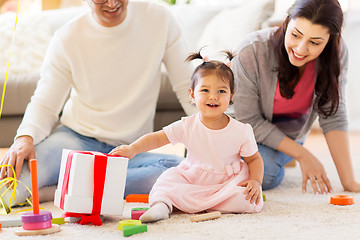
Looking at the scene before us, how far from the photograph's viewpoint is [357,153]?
2.63 metres

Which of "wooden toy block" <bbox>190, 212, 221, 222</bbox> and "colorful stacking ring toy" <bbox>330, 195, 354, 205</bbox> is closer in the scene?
"wooden toy block" <bbox>190, 212, 221, 222</bbox>

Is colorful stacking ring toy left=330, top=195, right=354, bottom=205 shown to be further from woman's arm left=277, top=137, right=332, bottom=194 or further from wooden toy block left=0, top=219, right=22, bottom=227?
wooden toy block left=0, top=219, right=22, bottom=227

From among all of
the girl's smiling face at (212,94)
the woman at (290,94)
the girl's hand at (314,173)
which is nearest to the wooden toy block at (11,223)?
the girl's smiling face at (212,94)

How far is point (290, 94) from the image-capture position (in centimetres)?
157

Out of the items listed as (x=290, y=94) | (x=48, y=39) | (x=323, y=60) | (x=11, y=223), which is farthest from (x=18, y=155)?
(x=48, y=39)

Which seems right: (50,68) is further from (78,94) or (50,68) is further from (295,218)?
(295,218)

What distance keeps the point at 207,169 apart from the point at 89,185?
336 millimetres

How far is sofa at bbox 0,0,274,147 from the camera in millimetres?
2105

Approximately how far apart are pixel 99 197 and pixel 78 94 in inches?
23.5

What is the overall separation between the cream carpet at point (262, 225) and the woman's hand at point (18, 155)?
0.45 ft

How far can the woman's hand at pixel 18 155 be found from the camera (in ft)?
4.67

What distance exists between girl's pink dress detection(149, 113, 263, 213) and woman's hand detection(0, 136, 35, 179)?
0.41 meters

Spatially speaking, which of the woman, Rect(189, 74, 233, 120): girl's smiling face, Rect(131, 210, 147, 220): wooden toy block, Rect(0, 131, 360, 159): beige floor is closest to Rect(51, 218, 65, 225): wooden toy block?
Rect(131, 210, 147, 220): wooden toy block

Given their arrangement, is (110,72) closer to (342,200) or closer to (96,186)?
(96,186)
